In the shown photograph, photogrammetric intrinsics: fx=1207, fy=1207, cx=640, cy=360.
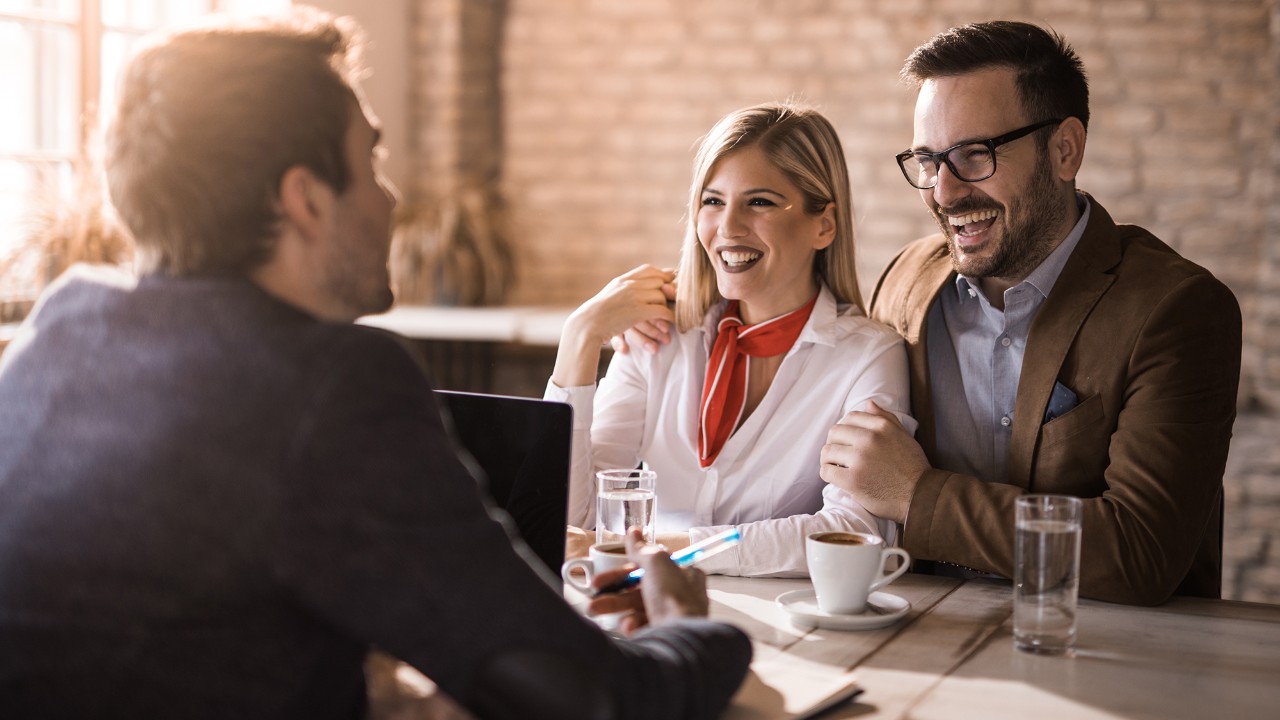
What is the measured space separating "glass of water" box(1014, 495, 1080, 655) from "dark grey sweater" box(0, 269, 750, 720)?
23.2 inches

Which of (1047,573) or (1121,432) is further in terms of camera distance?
(1121,432)

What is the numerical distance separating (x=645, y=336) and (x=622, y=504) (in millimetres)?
649

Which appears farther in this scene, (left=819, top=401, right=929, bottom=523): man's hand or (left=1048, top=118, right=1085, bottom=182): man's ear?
(left=1048, top=118, right=1085, bottom=182): man's ear

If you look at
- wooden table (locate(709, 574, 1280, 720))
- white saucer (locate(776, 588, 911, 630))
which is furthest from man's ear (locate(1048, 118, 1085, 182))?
white saucer (locate(776, 588, 911, 630))

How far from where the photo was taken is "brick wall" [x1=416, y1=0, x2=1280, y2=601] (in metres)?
4.03

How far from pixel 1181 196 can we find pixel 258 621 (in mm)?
3941

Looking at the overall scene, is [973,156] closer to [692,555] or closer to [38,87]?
[692,555]

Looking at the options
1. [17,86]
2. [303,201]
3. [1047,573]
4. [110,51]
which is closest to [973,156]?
[1047,573]

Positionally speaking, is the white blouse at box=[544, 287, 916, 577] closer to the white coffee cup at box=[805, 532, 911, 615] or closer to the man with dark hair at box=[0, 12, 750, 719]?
the white coffee cup at box=[805, 532, 911, 615]

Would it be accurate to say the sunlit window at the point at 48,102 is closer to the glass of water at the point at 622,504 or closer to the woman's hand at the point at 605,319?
the woman's hand at the point at 605,319

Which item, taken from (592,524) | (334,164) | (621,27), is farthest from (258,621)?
(621,27)

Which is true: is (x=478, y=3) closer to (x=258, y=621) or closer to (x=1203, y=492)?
(x=1203, y=492)

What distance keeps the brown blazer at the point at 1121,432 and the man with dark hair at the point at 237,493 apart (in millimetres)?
750

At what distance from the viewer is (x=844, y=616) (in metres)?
→ 1.45
